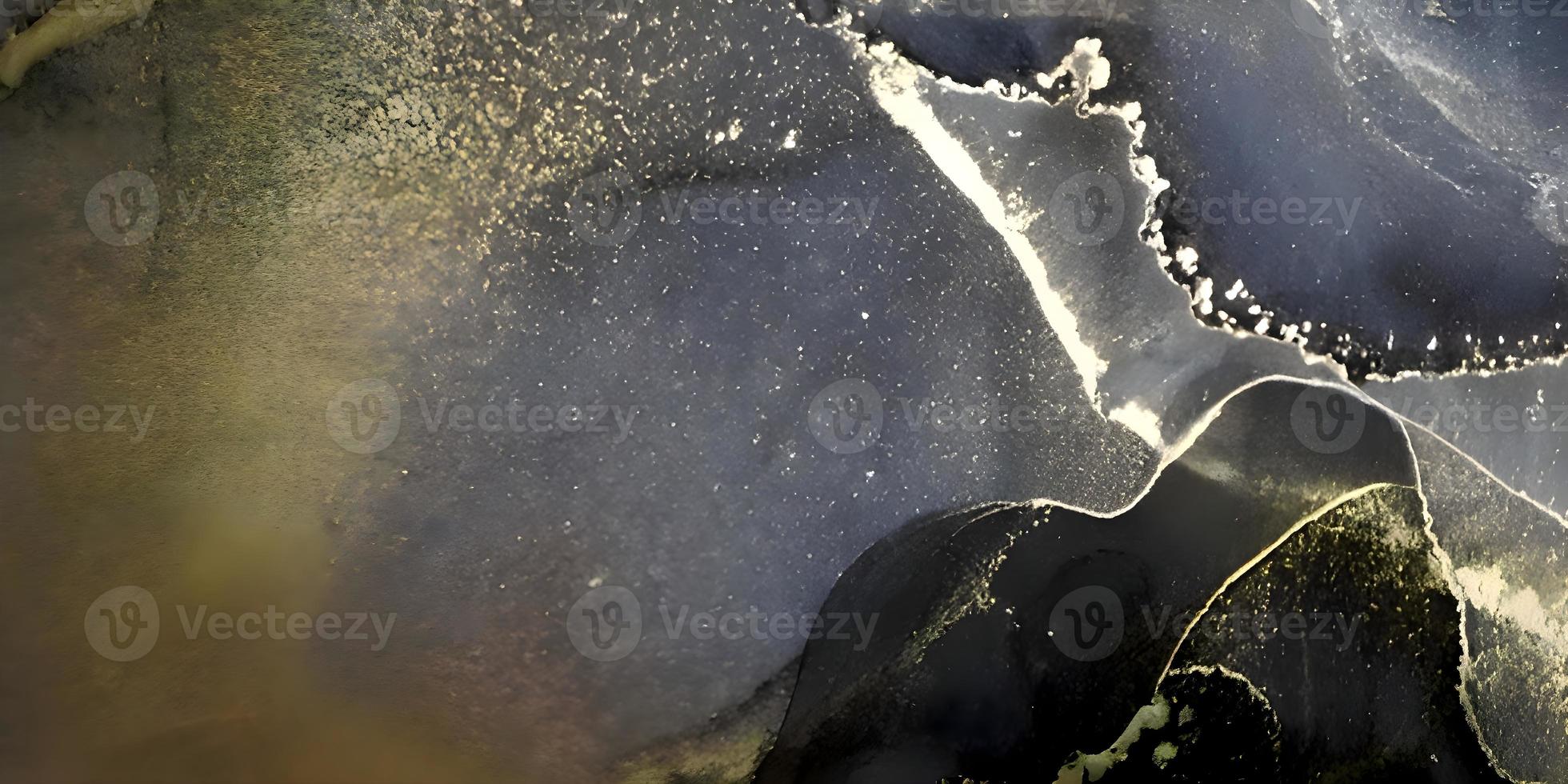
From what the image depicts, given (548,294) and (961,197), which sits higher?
(548,294)

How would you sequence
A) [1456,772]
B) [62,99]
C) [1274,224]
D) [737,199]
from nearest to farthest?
[62,99], [737,199], [1274,224], [1456,772]

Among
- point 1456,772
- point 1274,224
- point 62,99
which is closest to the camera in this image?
point 62,99

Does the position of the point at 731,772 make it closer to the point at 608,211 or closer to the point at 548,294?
the point at 548,294

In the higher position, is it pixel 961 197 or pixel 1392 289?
pixel 961 197

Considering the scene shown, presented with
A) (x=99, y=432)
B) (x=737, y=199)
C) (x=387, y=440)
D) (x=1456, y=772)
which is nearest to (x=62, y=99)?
(x=99, y=432)

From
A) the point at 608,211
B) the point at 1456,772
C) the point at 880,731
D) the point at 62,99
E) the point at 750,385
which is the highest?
the point at 62,99

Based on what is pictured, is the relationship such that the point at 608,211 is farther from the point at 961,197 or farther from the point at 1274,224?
the point at 1274,224

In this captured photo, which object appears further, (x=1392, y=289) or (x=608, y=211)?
(x=1392, y=289)

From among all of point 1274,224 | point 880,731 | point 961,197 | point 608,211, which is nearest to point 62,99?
point 608,211

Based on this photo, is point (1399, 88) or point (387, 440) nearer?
point (387, 440)
